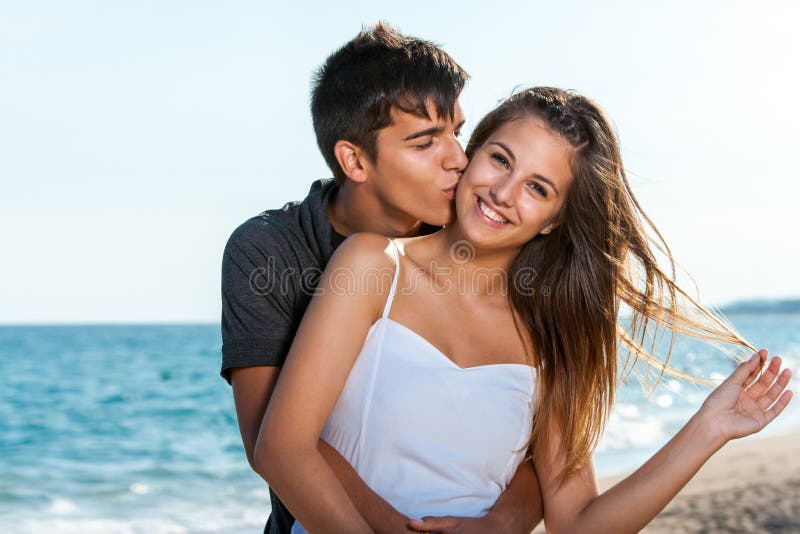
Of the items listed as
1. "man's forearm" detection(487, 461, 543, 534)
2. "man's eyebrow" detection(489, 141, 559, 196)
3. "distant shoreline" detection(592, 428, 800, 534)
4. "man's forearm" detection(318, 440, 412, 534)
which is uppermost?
"man's eyebrow" detection(489, 141, 559, 196)

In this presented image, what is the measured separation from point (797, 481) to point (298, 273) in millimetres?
6767

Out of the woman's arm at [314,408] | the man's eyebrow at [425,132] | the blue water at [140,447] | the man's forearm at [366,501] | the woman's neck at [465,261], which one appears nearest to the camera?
the woman's arm at [314,408]

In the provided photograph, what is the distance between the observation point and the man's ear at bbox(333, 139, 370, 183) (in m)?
3.64

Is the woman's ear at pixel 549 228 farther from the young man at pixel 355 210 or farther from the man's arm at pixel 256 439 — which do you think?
the man's arm at pixel 256 439

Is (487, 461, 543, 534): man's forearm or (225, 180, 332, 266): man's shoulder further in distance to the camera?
(225, 180, 332, 266): man's shoulder

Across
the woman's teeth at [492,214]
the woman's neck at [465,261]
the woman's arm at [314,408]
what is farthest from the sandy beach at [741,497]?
the woman's arm at [314,408]

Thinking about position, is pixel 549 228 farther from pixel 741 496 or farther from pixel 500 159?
pixel 741 496

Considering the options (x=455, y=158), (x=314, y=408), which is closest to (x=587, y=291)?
(x=455, y=158)

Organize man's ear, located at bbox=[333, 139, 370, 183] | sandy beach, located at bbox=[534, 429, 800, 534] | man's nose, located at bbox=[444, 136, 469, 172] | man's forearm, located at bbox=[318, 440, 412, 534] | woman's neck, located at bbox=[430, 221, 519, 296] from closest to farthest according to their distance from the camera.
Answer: man's forearm, located at bbox=[318, 440, 412, 534]
woman's neck, located at bbox=[430, 221, 519, 296]
man's nose, located at bbox=[444, 136, 469, 172]
man's ear, located at bbox=[333, 139, 370, 183]
sandy beach, located at bbox=[534, 429, 800, 534]

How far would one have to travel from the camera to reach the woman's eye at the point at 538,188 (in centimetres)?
309

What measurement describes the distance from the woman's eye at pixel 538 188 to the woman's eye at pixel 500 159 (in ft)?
0.36

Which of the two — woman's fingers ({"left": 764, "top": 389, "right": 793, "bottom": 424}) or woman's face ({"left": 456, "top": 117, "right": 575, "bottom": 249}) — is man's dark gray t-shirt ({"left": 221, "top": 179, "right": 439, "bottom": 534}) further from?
woman's fingers ({"left": 764, "top": 389, "right": 793, "bottom": 424})

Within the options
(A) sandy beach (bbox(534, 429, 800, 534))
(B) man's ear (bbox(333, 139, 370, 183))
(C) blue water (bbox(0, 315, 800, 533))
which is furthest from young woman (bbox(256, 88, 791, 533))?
(A) sandy beach (bbox(534, 429, 800, 534))

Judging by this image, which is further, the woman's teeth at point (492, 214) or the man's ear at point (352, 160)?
the man's ear at point (352, 160)
